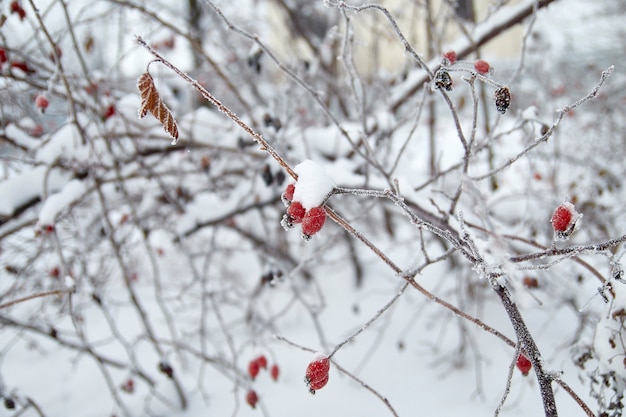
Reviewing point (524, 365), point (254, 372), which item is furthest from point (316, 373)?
point (254, 372)

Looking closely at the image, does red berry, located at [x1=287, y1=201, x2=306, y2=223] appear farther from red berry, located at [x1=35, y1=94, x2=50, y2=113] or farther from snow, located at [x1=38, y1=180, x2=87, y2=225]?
red berry, located at [x1=35, y1=94, x2=50, y2=113]

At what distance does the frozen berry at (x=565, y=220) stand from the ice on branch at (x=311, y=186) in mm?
454

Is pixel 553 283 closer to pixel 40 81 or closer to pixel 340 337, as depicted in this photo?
pixel 340 337

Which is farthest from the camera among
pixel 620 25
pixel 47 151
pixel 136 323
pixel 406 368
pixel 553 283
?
pixel 620 25

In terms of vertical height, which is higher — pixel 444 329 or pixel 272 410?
pixel 444 329

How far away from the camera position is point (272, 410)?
1856 mm

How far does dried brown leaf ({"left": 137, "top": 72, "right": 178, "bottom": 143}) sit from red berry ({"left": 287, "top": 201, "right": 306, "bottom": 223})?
0.25 meters

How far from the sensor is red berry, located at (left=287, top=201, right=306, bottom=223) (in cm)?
79

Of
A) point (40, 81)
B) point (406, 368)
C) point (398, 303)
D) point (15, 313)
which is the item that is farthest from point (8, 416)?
point (398, 303)

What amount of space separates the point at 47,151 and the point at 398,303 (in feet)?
6.87

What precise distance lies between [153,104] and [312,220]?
0.37 m

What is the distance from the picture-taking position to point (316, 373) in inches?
36.0

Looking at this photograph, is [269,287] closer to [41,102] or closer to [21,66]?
[41,102]

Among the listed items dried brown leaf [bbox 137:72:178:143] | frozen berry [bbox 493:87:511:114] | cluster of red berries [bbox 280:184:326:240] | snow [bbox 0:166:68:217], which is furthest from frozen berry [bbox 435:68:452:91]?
snow [bbox 0:166:68:217]
